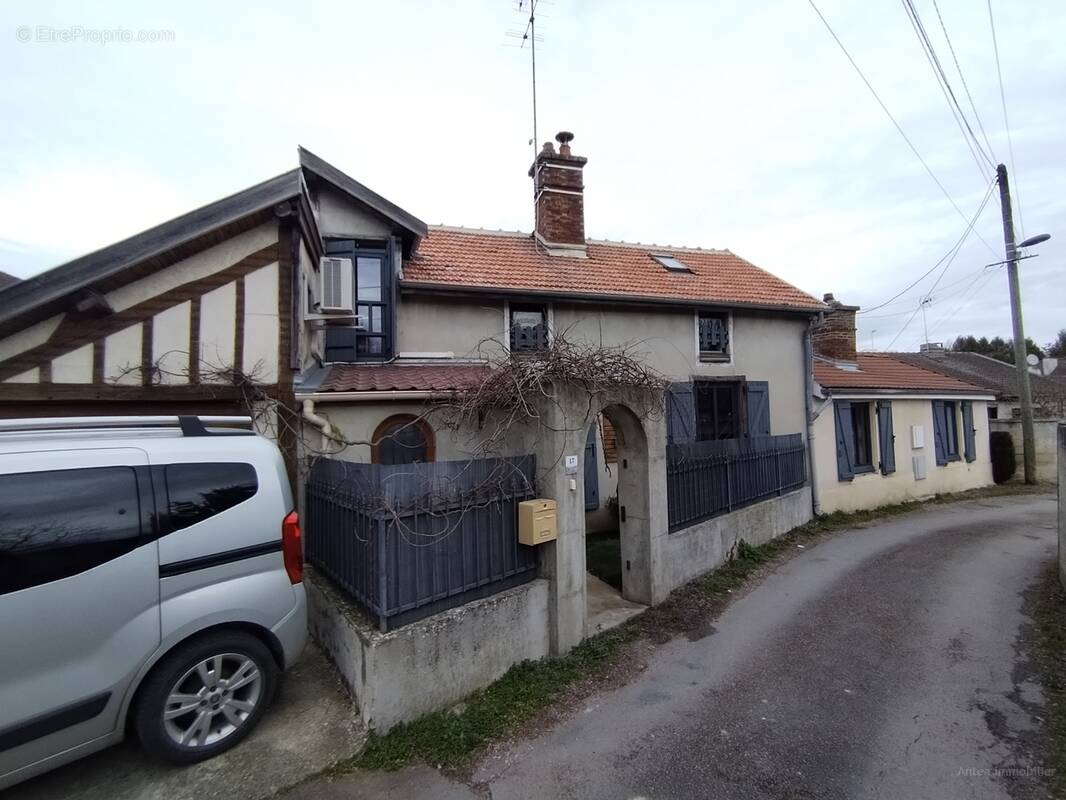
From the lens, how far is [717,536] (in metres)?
7.14

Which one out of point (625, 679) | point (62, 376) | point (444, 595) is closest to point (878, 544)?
point (625, 679)

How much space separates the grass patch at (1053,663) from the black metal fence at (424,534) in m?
3.65

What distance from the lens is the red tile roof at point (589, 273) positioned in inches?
361

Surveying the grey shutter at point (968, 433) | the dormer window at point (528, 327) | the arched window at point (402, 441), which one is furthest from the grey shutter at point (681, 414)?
the grey shutter at point (968, 433)

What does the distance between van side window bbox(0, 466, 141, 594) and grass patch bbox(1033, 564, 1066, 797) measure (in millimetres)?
5577

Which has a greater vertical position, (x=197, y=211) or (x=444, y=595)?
(x=197, y=211)

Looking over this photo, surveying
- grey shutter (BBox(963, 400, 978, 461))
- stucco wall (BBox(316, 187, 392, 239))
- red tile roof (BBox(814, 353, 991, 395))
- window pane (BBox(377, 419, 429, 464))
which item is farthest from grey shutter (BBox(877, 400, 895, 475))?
stucco wall (BBox(316, 187, 392, 239))

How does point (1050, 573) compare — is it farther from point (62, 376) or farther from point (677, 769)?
point (62, 376)

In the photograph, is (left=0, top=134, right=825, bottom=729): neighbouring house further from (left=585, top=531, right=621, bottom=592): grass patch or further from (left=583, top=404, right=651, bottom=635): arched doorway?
Answer: (left=585, top=531, right=621, bottom=592): grass patch

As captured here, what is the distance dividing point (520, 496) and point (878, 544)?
717 cm

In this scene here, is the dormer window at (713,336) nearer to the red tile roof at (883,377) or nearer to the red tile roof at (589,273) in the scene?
the red tile roof at (589,273)

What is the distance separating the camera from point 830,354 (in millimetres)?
13297

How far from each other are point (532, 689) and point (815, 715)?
6.89 ft

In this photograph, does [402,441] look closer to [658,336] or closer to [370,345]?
[370,345]
